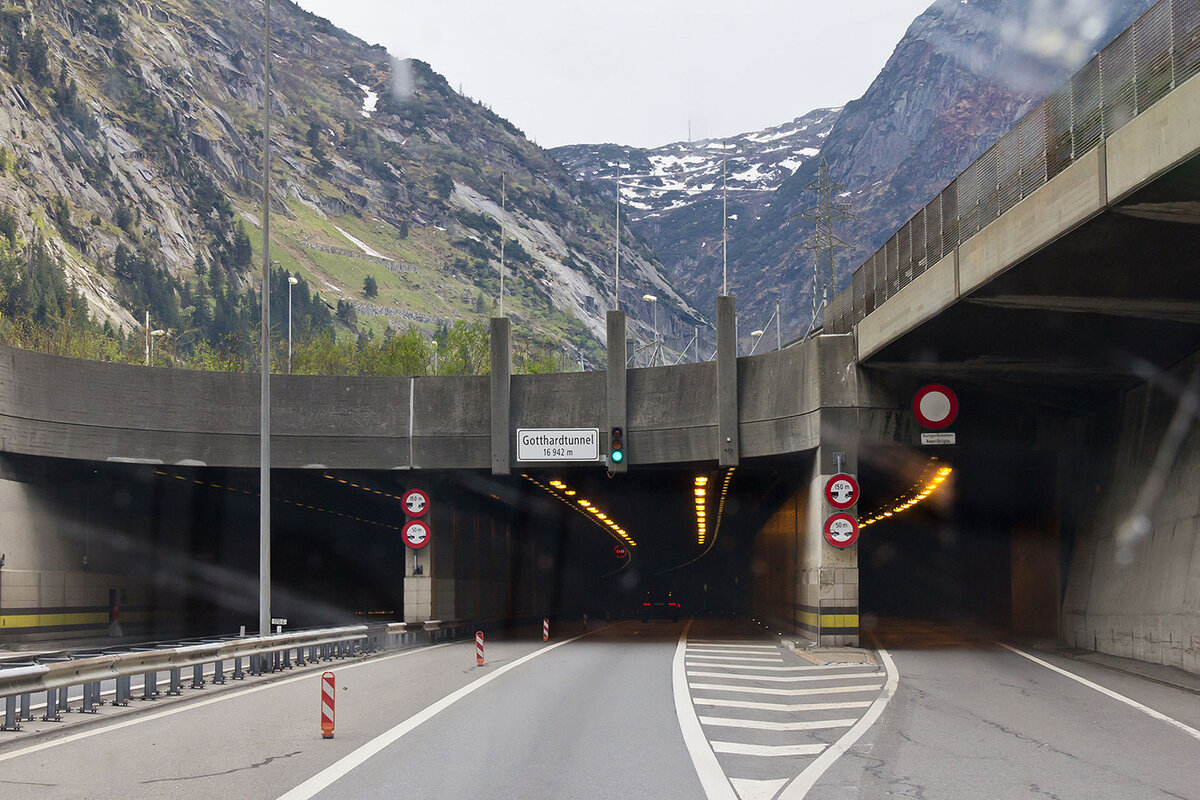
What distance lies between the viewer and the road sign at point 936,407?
2839 cm

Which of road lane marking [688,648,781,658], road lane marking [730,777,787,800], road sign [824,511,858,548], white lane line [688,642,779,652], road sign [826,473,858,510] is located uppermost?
road sign [826,473,858,510]

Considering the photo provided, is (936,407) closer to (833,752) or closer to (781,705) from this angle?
(781,705)

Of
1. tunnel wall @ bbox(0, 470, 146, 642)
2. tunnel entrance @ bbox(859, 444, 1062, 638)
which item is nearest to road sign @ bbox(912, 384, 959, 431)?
tunnel entrance @ bbox(859, 444, 1062, 638)

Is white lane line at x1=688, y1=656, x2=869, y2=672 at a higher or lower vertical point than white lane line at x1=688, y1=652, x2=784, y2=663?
higher

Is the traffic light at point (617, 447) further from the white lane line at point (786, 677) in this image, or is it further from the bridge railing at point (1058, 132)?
the white lane line at point (786, 677)

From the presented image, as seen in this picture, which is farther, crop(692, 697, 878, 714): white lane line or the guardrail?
crop(692, 697, 878, 714): white lane line

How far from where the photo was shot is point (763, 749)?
12.5 meters

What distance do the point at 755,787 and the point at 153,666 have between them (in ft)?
32.1

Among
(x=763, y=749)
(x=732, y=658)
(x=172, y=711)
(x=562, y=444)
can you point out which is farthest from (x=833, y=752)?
(x=562, y=444)

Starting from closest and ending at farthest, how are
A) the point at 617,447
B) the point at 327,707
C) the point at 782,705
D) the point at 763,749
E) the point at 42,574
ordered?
the point at 763,749 < the point at 327,707 < the point at 782,705 < the point at 42,574 < the point at 617,447

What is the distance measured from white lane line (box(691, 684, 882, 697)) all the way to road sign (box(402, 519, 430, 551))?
15.4 m

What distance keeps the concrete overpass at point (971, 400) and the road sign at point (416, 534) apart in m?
1.63

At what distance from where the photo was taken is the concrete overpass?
59.0 ft

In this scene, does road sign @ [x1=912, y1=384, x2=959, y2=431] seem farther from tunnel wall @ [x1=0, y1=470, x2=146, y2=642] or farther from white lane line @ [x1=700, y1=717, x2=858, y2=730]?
tunnel wall @ [x1=0, y1=470, x2=146, y2=642]
